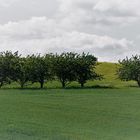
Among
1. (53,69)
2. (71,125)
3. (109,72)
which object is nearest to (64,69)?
(53,69)

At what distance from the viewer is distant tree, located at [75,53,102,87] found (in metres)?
95.2

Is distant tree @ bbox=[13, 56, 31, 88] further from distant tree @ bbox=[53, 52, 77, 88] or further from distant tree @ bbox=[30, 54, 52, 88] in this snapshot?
distant tree @ bbox=[53, 52, 77, 88]

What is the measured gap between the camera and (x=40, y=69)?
91312mm

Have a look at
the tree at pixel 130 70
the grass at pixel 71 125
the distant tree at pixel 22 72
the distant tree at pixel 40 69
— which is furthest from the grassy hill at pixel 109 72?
the grass at pixel 71 125

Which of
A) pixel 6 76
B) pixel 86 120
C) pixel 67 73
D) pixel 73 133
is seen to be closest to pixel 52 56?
pixel 67 73

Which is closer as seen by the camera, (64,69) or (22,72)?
(22,72)

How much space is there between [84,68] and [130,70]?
9.44m

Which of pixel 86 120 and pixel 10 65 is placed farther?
pixel 10 65

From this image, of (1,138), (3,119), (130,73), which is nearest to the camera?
(1,138)

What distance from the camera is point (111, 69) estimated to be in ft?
437

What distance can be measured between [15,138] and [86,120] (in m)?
9.72

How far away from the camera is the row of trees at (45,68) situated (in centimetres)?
9031

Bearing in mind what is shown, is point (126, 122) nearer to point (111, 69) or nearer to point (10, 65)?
point (10, 65)

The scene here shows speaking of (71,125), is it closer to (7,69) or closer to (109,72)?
(7,69)
